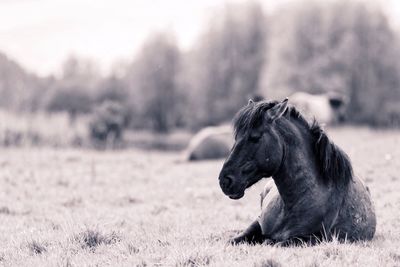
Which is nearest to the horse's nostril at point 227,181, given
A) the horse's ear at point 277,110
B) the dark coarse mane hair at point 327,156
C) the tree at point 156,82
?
the horse's ear at point 277,110

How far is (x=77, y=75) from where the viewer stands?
71688mm

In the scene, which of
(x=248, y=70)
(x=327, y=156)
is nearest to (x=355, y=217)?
(x=327, y=156)

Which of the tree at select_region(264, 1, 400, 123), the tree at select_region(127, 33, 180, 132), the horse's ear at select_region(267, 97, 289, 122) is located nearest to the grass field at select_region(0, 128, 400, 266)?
the horse's ear at select_region(267, 97, 289, 122)

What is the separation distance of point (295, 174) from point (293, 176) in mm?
35

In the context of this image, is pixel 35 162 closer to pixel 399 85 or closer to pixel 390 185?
pixel 390 185

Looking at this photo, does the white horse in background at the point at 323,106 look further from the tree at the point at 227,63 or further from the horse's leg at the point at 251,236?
the horse's leg at the point at 251,236

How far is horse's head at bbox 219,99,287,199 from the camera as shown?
596 centimetres

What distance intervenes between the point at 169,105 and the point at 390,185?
40.9m

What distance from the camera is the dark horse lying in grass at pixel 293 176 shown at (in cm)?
605

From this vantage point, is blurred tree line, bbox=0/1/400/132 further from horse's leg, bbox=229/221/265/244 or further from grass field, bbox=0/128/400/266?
horse's leg, bbox=229/221/265/244

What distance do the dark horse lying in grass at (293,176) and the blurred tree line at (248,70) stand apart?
34.2 m

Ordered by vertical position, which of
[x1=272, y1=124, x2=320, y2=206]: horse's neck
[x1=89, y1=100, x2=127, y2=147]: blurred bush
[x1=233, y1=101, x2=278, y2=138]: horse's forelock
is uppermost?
[x1=233, y1=101, x2=278, y2=138]: horse's forelock

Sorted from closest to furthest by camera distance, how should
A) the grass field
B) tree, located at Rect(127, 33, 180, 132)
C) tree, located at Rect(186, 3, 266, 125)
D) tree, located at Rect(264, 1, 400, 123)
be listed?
1. the grass field
2. tree, located at Rect(264, 1, 400, 123)
3. tree, located at Rect(127, 33, 180, 132)
4. tree, located at Rect(186, 3, 266, 125)

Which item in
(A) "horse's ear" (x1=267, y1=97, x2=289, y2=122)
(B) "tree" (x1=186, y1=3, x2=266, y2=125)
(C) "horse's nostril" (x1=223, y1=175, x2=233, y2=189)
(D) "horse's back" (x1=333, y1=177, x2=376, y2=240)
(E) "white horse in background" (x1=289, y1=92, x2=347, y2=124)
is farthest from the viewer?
(B) "tree" (x1=186, y1=3, x2=266, y2=125)
